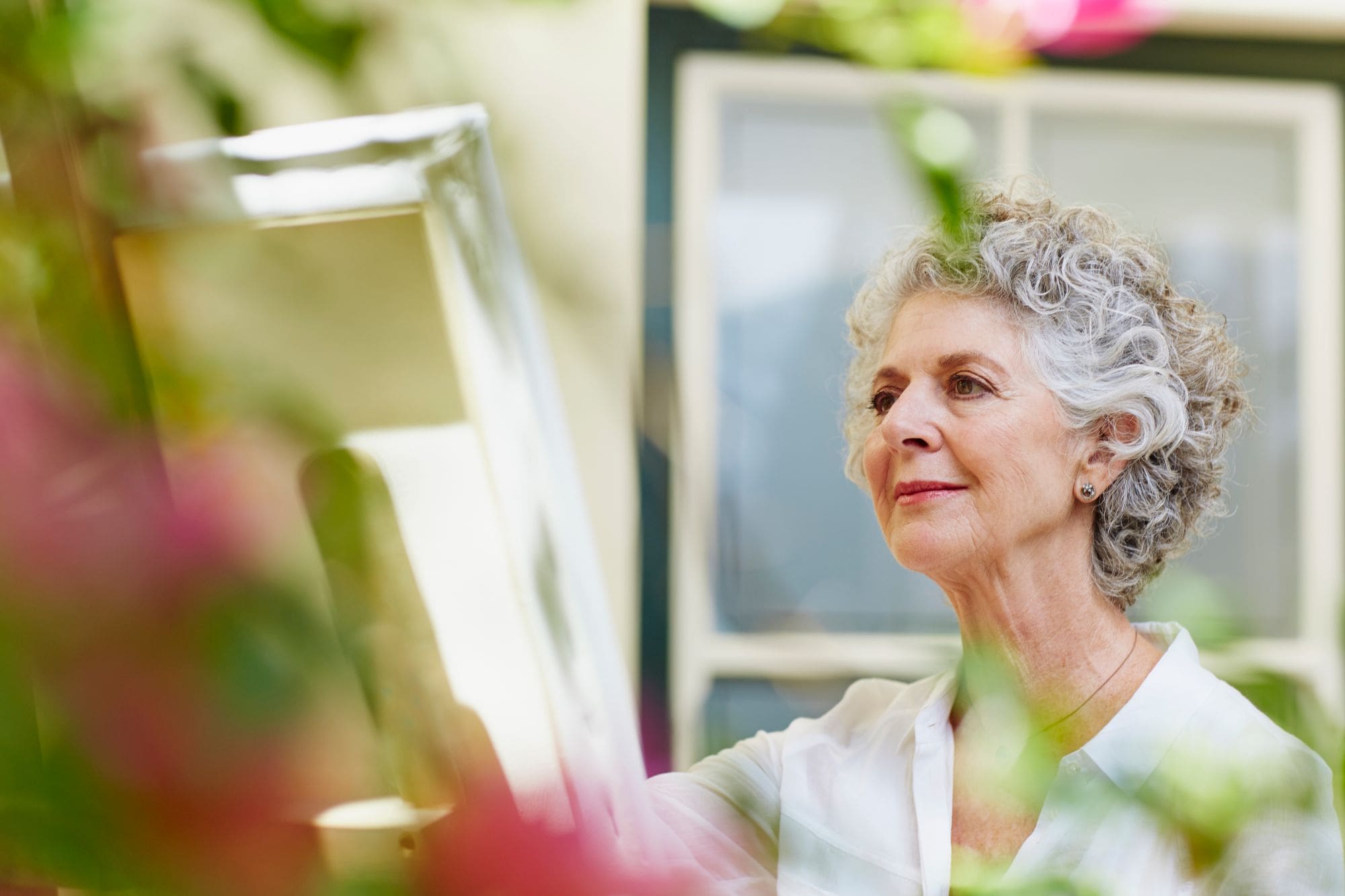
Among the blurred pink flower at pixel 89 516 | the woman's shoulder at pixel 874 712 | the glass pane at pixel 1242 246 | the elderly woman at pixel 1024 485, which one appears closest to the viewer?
the blurred pink flower at pixel 89 516

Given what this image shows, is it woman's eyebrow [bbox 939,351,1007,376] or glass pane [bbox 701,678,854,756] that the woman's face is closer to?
woman's eyebrow [bbox 939,351,1007,376]

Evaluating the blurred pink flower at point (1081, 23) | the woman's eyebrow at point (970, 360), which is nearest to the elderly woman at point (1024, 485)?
the woman's eyebrow at point (970, 360)

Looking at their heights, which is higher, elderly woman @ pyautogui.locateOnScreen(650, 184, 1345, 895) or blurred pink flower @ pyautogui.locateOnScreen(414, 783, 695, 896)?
blurred pink flower @ pyautogui.locateOnScreen(414, 783, 695, 896)

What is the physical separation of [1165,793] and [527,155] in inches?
5.9

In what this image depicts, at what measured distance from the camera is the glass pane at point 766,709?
0.64 ft

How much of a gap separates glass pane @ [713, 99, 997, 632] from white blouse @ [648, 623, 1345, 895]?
1.33 meters

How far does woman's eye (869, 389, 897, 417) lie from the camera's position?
1.37 m

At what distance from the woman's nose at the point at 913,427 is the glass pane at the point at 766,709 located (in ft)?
3.32

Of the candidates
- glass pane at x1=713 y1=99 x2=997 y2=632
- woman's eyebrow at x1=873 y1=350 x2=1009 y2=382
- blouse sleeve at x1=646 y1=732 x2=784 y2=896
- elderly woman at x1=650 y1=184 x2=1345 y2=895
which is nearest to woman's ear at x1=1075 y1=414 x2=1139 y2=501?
elderly woman at x1=650 y1=184 x2=1345 y2=895

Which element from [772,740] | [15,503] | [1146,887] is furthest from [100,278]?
[772,740]

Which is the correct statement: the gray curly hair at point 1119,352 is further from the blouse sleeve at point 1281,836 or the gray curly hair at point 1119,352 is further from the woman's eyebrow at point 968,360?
the blouse sleeve at point 1281,836

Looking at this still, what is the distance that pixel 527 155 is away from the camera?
7.1 inches

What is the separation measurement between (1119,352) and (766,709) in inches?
45.8

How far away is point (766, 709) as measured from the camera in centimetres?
27
